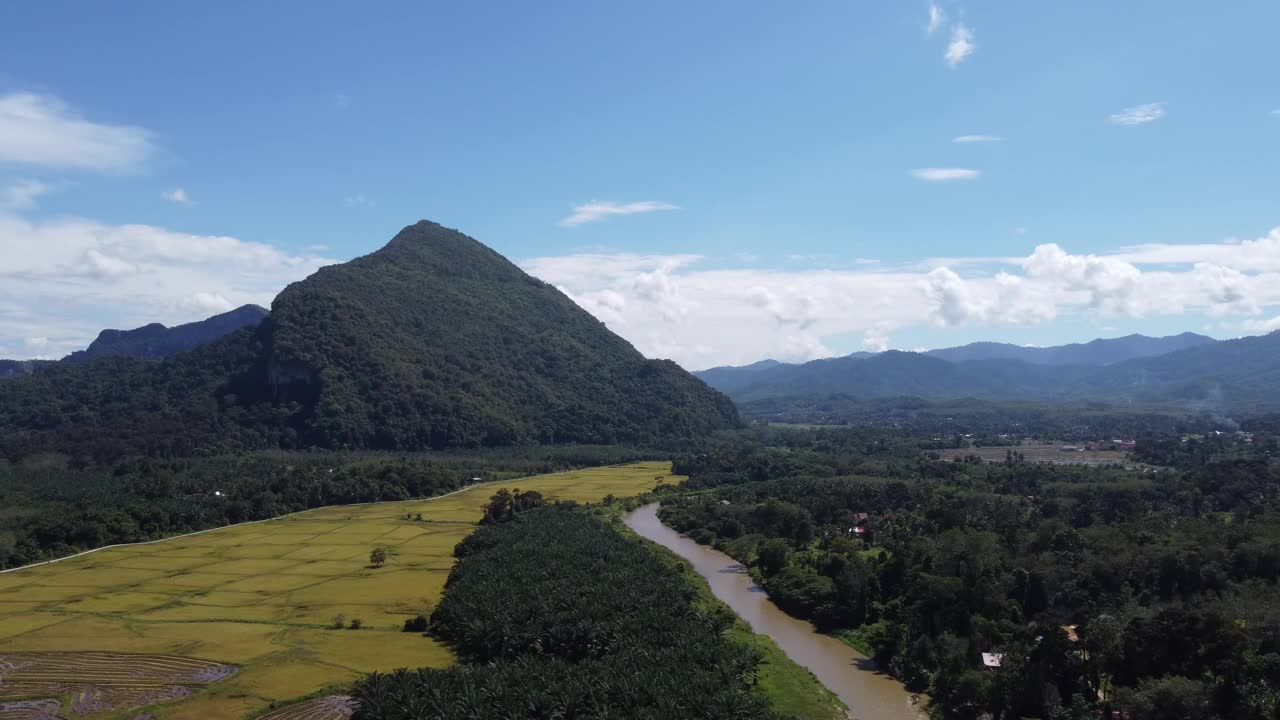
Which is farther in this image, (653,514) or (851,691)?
(653,514)

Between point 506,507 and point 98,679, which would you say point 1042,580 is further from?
point 506,507

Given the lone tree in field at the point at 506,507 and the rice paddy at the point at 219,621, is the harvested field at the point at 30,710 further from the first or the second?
the lone tree in field at the point at 506,507

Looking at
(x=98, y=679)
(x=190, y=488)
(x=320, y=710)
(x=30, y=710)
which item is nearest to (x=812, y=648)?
(x=320, y=710)

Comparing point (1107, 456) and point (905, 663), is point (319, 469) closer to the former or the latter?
point (905, 663)

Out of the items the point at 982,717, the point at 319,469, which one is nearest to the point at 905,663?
the point at 982,717

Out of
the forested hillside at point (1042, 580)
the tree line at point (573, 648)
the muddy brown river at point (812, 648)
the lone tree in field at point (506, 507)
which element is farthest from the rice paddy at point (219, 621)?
the forested hillside at point (1042, 580)

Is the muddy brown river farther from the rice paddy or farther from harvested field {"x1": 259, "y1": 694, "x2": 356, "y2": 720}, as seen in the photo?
harvested field {"x1": 259, "y1": 694, "x2": 356, "y2": 720}

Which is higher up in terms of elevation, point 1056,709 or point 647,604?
point 647,604
